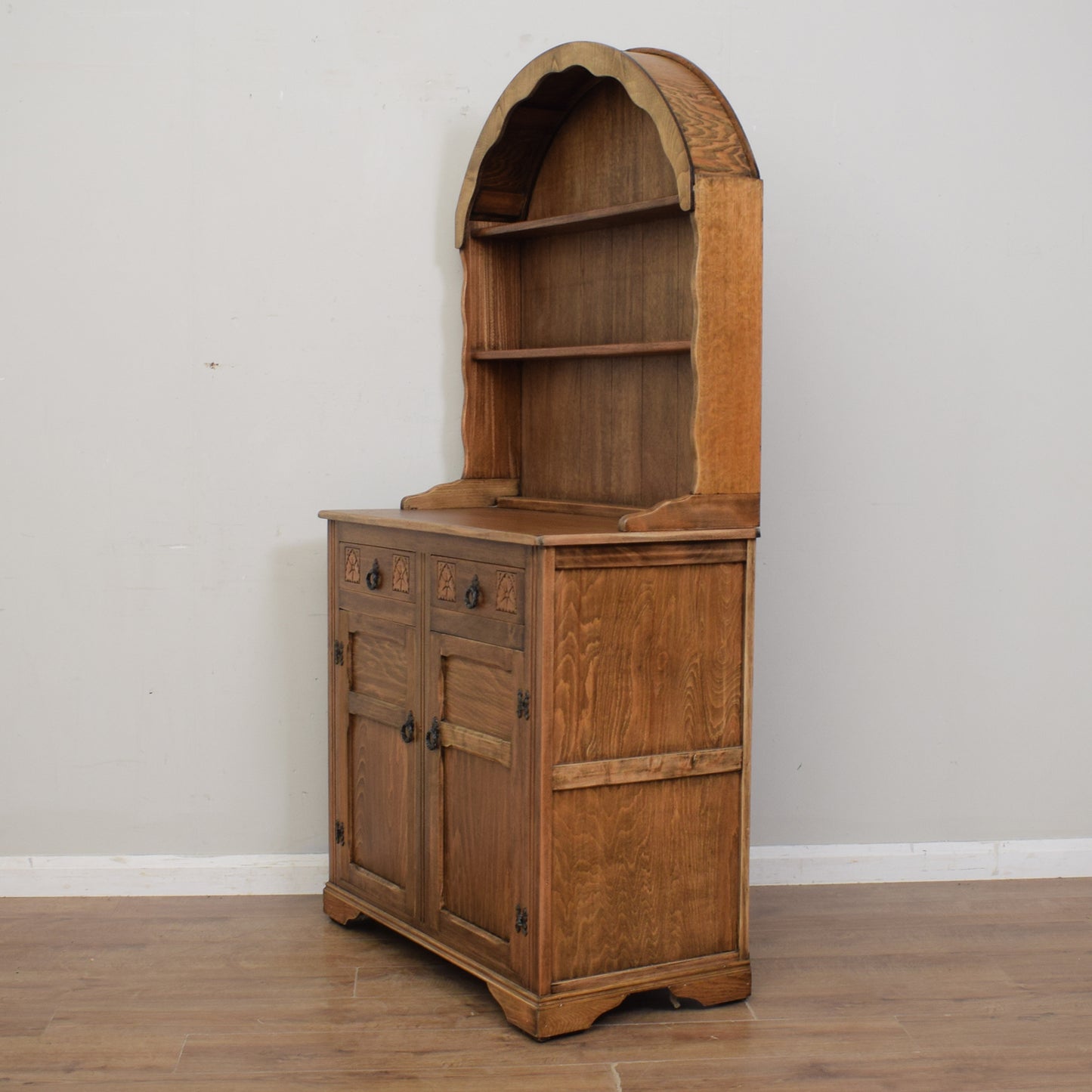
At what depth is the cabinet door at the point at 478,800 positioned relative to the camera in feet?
10.0

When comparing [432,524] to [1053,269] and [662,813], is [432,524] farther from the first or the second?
[1053,269]

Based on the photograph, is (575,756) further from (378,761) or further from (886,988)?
(886,988)

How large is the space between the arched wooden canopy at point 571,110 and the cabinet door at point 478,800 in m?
1.18

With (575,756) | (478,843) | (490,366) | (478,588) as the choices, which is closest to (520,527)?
(478,588)

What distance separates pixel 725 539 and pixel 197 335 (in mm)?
1701

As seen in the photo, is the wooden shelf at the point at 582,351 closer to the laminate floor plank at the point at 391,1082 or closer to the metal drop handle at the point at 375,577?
the metal drop handle at the point at 375,577

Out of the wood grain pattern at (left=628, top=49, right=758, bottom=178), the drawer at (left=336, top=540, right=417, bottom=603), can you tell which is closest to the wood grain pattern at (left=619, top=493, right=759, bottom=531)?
the drawer at (left=336, top=540, right=417, bottom=603)

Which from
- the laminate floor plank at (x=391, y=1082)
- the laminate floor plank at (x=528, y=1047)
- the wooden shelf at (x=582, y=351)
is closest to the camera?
the laminate floor plank at (x=391, y=1082)

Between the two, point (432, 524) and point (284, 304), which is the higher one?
point (284, 304)

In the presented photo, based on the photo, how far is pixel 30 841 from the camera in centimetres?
396

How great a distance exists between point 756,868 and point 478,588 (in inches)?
57.9

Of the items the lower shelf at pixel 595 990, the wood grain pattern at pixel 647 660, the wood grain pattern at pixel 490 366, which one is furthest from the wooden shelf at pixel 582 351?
the lower shelf at pixel 595 990

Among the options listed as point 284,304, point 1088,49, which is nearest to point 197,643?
point 284,304

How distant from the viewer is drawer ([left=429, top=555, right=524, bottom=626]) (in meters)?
3.03
